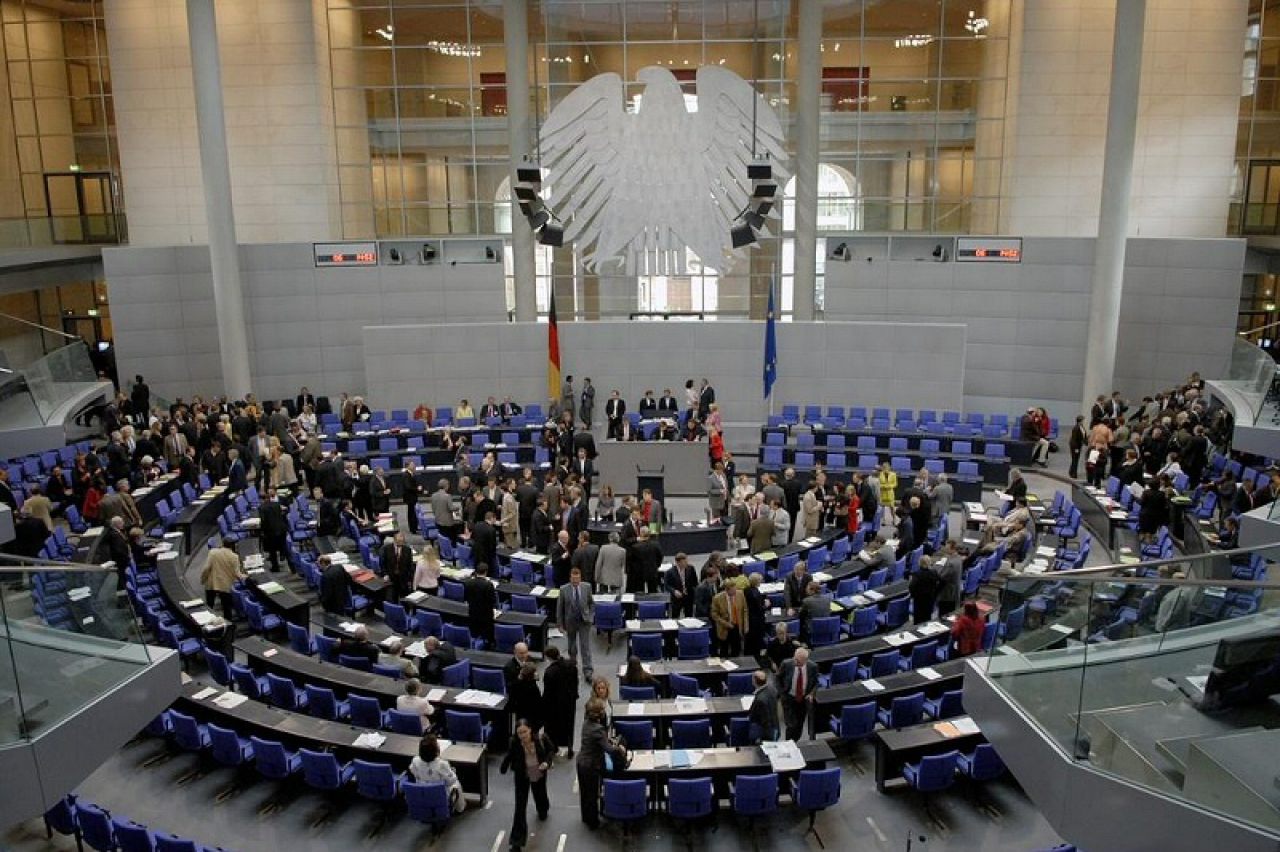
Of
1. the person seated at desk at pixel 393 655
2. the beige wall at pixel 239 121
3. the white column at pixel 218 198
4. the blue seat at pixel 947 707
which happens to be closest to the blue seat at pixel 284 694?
the person seated at desk at pixel 393 655

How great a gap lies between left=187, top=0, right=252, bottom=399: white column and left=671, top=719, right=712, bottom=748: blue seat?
1934 cm

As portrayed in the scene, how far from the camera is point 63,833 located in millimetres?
8984

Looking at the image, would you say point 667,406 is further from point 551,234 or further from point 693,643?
point 693,643

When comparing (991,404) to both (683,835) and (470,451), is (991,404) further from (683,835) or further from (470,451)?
(683,835)

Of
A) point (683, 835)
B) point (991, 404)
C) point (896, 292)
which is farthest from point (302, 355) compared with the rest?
point (683, 835)

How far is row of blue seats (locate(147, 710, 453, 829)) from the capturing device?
886cm

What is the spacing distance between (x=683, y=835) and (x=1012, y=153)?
2266cm

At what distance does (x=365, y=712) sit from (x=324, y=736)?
530 millimetres

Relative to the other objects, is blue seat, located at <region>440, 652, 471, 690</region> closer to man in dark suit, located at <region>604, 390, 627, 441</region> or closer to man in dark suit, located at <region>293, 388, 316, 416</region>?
man in dark suit, located at <region>604, 390, 627, 441</region>

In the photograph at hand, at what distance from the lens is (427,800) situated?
8.84m

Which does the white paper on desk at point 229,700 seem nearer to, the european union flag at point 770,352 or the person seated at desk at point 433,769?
the person seated at desk at point 433,769

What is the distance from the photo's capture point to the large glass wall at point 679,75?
26.9 meters

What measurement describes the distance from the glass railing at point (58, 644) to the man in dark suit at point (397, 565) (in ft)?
18.1

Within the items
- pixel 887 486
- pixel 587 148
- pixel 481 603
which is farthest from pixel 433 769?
pixel 587 148
